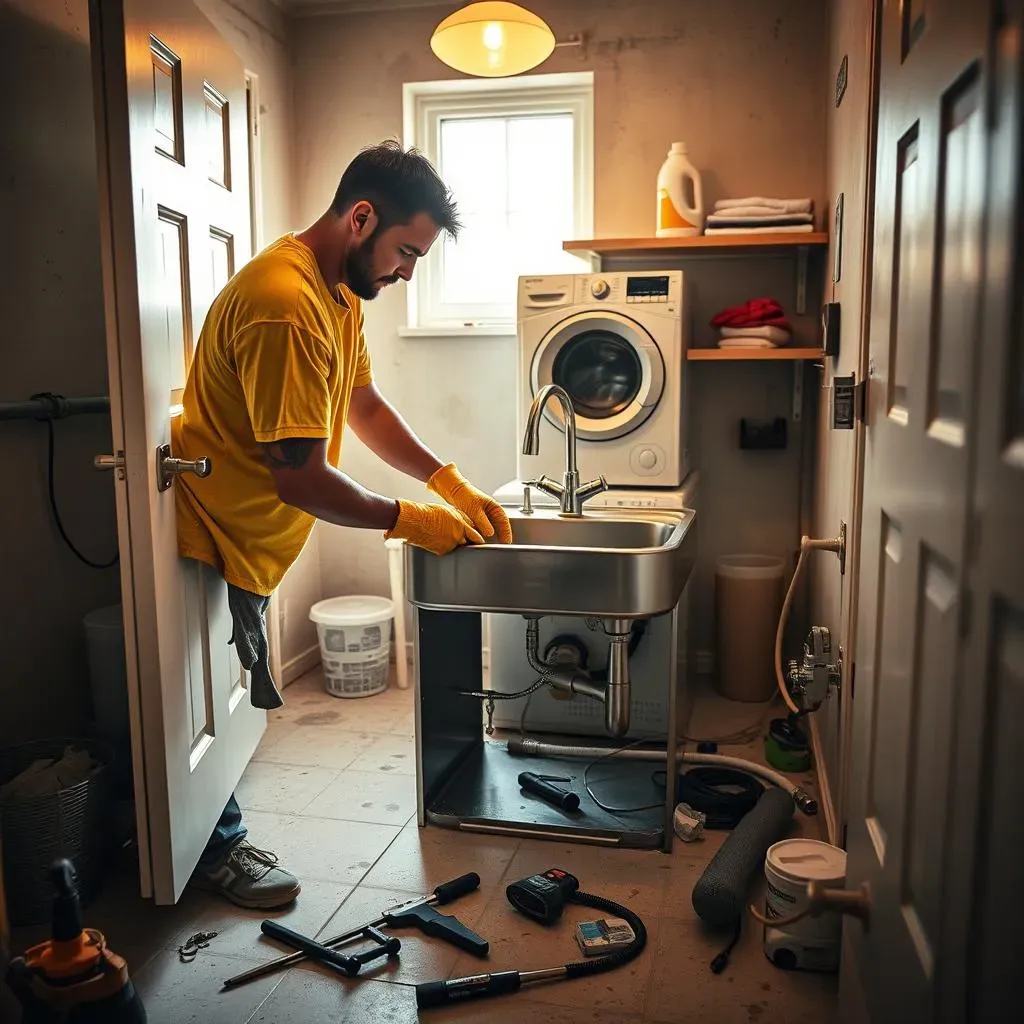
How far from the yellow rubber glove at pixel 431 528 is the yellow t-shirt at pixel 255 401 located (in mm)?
231

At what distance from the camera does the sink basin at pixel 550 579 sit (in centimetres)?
218

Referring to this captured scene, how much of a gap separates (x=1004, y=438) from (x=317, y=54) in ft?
11.6

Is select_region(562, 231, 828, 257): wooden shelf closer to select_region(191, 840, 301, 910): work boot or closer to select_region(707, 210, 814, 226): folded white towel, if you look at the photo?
select_region(707, 210, 814, 226): folded white towel

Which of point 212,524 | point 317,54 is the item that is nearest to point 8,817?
point 212,524

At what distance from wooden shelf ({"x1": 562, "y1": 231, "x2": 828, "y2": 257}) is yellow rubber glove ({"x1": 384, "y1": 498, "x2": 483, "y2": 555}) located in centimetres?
143

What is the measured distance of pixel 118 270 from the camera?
5.77 feet

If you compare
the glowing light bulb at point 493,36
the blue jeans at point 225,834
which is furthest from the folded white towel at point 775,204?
the blue jeans at point 225,834

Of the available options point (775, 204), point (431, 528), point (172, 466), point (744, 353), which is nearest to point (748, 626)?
point (744, 353)

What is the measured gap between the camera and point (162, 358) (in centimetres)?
191

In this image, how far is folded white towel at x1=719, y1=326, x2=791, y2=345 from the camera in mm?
3242

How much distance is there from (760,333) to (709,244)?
13.0 inches

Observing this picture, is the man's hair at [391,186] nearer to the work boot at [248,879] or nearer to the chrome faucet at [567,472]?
the chrome faucet at [567,472]

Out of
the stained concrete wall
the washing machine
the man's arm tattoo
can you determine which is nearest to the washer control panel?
the washing machine

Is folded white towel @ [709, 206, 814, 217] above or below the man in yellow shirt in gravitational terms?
above
